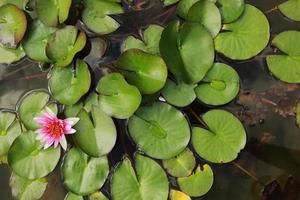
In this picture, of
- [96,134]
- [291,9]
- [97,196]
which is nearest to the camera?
[96,134]

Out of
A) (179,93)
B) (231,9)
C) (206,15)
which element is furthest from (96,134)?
(231,9)

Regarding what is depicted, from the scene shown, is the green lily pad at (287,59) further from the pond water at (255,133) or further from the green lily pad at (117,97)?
the green lily pad at (117,97)

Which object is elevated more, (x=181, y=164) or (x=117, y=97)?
(x=117, y=97)

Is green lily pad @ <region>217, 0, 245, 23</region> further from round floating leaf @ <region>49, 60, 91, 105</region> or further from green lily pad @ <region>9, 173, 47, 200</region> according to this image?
green lily pad @ <region>9, 173, 47, 200</region>

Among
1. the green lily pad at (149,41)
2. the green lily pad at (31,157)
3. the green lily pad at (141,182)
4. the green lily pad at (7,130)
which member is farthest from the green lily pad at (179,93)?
the green lily pad at (7,130)

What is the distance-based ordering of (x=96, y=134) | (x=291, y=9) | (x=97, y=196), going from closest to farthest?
(x=96, y=134) < (x=97, y=196) < (x=291, y=9)

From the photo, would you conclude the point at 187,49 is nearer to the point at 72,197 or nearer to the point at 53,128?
the point at 53,128

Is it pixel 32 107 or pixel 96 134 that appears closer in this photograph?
pixel 96 134

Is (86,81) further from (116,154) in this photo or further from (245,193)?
(245,193)
